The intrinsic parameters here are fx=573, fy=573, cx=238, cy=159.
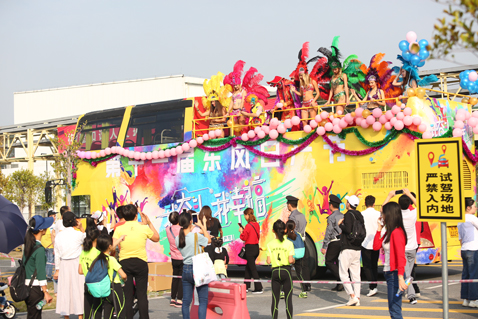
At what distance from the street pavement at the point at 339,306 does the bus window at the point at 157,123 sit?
4597 mm

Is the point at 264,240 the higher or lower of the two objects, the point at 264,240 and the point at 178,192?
the lower

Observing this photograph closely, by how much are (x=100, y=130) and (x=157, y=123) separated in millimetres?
2260

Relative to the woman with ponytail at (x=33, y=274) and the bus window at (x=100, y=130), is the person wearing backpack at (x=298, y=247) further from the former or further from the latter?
the bus window at (x=100, y=130)

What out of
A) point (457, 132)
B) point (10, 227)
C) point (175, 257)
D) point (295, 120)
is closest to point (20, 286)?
point (10, 227)

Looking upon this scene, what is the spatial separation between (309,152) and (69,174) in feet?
37.4

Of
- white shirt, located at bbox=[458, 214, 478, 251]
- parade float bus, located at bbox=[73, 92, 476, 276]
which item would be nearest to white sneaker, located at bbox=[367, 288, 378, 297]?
parade float bus, located at bbox=[73, 92, 476, 276]

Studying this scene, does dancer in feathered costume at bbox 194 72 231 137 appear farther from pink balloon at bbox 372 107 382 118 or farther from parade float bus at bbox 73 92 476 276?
pink balloon at bbox 372 107 382 118

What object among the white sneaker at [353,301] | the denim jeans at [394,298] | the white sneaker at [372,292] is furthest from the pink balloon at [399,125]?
the denim jeans at [394,298]

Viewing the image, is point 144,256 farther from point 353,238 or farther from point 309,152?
point 309,152

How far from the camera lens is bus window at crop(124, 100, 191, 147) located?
1533cm

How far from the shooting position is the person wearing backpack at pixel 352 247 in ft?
34.0

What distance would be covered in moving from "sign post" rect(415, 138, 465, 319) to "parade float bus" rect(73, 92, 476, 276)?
5.30 meters

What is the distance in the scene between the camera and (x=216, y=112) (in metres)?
15.3

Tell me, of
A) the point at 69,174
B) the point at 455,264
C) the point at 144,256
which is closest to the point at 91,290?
the point at 144,256
